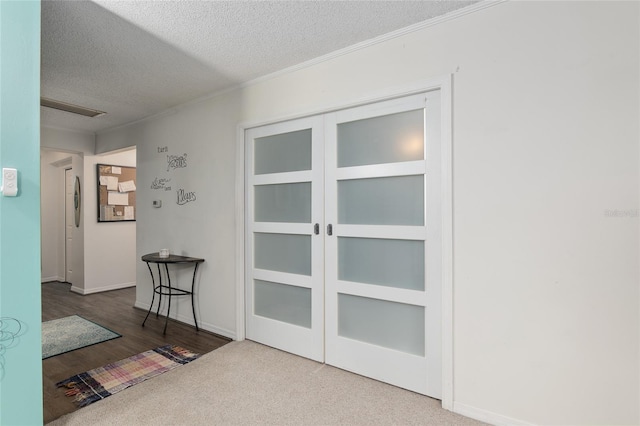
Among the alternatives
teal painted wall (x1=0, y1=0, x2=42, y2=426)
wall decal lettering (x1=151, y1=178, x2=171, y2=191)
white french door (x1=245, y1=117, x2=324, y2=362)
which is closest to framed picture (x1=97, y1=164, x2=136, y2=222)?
wall decal lettering (x1=151, y1=178, x2=171, y2=191)

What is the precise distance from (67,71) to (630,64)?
12.6 ft

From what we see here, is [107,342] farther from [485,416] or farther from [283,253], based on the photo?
[485,416]

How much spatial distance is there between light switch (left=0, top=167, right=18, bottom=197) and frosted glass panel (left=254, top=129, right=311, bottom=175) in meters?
1.71

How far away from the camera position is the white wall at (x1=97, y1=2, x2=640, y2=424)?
1577 millimetres

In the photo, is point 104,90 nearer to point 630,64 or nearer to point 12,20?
point 12,20

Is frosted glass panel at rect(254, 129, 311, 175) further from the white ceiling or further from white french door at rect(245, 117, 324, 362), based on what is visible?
the white ceiling

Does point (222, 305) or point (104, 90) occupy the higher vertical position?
point (104, 90)

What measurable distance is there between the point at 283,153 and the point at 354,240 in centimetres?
102

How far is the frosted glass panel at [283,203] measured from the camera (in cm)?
273

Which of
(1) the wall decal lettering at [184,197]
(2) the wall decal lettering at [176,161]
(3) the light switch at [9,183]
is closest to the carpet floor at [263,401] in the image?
(3) the light switch at [9,183]

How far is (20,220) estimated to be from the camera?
Answer: 1662 mm

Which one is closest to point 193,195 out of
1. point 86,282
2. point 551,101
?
point 86,282

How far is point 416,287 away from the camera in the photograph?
219cm

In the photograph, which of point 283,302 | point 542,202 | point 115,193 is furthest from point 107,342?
point 542,202
